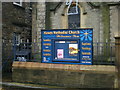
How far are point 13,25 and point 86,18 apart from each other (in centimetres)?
628

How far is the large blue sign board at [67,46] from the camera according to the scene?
630 centimetres

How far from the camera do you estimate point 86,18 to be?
997 cm

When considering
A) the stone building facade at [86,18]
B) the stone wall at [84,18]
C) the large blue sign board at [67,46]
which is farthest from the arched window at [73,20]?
Result: the large blue sign board at [67,46]

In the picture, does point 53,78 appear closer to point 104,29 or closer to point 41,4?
point 104,29

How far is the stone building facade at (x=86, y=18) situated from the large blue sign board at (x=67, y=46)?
1507 mm

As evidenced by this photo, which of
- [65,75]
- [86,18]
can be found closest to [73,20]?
[86,18]

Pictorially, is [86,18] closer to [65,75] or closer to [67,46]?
[67,46]

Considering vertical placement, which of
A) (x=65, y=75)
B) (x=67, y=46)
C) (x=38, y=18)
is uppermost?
(x=38, y=18)

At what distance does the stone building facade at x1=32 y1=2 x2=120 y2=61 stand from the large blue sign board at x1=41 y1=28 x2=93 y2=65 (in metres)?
1.51

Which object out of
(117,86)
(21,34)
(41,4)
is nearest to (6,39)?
(21,34)

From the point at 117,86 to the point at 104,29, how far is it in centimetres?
422

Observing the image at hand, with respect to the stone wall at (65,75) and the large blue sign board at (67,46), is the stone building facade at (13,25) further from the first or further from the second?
the large blue sign board at (67,46)

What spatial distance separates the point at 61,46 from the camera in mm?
6680

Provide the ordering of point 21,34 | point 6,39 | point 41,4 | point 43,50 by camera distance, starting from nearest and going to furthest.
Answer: point 43,50, point 41,4, point 6,39, point 21,34
